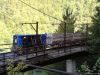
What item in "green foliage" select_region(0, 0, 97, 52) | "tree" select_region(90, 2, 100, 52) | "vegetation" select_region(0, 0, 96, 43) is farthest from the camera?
"vegetation" select_region(0, 0, 96, 43)

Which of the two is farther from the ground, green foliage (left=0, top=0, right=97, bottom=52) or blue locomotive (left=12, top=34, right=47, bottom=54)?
green foliage (left=0, top=0, right=97, bottom=52)

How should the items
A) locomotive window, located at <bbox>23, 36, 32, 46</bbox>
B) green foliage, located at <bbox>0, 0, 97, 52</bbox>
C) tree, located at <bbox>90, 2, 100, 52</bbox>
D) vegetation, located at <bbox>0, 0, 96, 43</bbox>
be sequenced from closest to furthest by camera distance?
tree, located at <bbox>90, 2, 100, 52</bbox>
locomotive window, located at <bbox>23, 36, 32, 46</bbox>
green foliage, located at <bbox>0, 0, 97, 52</bbox>
vegetation, located at <bbox>0, 0, 96, 43</bbox>

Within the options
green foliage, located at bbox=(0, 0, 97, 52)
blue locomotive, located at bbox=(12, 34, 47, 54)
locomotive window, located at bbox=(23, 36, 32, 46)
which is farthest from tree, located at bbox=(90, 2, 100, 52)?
green foliage, located at bbox=(0, 0, 97, 52)

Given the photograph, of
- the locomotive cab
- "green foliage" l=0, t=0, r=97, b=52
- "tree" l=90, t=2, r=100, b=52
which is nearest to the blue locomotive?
the locomotive cab

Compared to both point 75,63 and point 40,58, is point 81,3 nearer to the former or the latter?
point 75,63

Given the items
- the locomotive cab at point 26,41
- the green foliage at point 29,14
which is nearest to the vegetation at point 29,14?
the green foliage at point 29,14

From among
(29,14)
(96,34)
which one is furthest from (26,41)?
(29,14)

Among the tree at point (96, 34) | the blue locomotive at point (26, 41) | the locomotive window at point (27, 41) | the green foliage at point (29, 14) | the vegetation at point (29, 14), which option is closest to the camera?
the tree at point (96, 34)

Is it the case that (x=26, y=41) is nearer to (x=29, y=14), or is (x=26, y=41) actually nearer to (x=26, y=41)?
(x=26, y=41)

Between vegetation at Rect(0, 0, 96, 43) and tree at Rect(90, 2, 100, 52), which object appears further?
vegetation at Rect(0, 0, 96, 43)

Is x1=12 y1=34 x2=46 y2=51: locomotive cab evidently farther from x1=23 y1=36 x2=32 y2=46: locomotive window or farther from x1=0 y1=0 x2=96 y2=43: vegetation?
x1=0 y1=0 x2=96 y2=43: vegetation

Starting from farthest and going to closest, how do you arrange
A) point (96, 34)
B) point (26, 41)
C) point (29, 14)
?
point (29, 14) → point (26, 41) → point (96, 34)

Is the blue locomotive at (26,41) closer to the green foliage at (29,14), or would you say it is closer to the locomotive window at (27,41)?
the locomotive window at (27,41)

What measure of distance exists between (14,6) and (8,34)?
2277 centimetres
